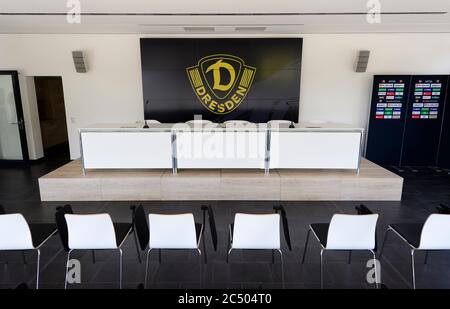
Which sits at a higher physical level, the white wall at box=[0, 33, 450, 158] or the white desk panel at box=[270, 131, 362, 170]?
the white wall at box=[0, 33, 450, 158]

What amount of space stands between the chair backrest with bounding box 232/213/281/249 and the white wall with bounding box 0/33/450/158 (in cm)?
486

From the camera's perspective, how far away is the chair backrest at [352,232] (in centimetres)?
245

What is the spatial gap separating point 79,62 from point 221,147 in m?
4.04

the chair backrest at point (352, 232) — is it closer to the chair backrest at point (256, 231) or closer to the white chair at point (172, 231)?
the chair backrest at point (256, 231)

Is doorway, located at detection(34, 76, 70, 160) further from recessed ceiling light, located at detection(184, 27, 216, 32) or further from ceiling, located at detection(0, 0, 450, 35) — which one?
recessed ceiling light, located at detection(184, 27, 216, 32)

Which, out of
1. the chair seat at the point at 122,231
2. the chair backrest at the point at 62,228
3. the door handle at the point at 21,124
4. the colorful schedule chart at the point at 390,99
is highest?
the colorful schedule chart at the point at 390,99

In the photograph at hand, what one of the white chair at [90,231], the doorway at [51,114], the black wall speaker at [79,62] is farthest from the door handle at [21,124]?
the white chair at [90,231]

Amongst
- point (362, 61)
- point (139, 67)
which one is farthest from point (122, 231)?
point (362, 61)

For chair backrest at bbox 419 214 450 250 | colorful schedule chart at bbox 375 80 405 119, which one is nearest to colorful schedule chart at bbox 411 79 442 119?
colorful schedule chart at bbox 375 80 405 119

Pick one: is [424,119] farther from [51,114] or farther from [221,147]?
[51,114]

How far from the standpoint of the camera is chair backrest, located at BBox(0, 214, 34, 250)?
7.97 feet

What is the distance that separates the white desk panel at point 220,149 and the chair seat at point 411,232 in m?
2.29

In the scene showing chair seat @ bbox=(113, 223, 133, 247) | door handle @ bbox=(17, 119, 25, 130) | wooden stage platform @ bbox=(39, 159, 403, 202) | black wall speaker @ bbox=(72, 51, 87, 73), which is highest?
black wall speaker @ bbox=(72, 51, 87, 73)

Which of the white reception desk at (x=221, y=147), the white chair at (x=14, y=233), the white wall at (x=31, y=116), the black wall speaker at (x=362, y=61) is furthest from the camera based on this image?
the white wall at (x=31, y=116)
